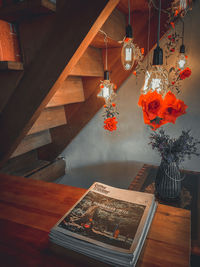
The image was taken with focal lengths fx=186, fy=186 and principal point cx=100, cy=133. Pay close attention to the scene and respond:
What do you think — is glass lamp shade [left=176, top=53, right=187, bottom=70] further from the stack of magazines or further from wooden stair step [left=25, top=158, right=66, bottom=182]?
wooden stair step [left=25, top=158, right=66, bottom=182]

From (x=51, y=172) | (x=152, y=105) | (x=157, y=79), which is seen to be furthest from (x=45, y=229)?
(x=51, y=172)

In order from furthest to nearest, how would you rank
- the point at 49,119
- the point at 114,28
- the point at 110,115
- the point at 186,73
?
the point at 110,115 < the point at 49,119 < the point at 186,73 < the point at 114,28

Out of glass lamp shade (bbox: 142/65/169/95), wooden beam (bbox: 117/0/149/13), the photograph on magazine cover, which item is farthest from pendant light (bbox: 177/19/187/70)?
the photograph on magazine cover

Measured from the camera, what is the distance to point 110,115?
188 centimetres

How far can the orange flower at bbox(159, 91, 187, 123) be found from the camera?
2.01 ft

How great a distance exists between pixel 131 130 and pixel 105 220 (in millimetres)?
1502

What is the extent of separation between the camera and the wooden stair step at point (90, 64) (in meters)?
1.36

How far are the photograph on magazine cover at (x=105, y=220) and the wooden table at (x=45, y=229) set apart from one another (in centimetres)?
6

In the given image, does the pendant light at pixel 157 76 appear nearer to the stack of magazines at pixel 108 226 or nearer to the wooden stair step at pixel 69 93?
A: the stack of magazines at pixel 108 226

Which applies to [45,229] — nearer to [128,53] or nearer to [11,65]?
[11,65]

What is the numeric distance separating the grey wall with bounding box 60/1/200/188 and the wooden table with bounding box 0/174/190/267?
52.1 inches

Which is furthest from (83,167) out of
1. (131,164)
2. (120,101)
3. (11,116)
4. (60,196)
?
(60,196)

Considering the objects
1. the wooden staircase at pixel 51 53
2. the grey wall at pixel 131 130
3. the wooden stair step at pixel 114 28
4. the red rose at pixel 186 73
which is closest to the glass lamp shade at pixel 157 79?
the wooden staircase at pixel 51 53

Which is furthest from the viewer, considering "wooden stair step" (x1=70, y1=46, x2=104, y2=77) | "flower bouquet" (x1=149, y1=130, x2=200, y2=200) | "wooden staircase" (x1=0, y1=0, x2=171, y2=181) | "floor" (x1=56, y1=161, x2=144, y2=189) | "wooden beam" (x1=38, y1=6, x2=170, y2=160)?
"floor" (x1=56, y1=161, x2=144, y2=189)
